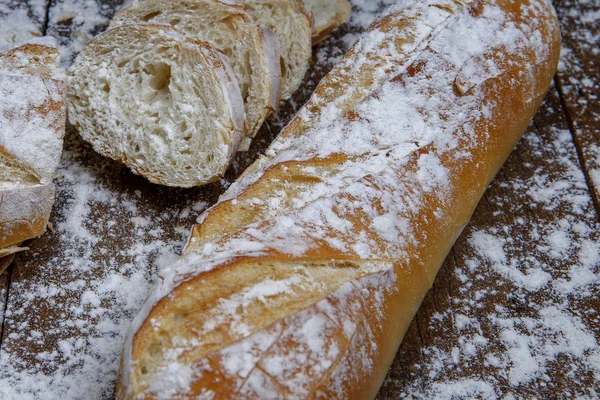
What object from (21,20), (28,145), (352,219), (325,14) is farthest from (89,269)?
(325,14)

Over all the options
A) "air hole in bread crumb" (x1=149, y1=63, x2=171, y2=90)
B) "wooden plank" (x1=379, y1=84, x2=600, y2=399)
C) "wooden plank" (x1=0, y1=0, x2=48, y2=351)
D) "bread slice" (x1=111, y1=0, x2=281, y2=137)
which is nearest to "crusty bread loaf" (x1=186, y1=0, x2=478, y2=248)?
"bread slice" (x1=111, y1=0, x2=281, y2=137)

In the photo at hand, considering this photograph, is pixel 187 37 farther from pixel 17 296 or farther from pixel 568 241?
pixel 568 241

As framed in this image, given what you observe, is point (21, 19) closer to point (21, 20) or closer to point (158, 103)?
point (21, 20)

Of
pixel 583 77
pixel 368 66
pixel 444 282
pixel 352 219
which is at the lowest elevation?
pixel 444 282

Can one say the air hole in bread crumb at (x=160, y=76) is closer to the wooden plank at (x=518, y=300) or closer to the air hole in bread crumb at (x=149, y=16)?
the air hole in bread crumb at (x=149, y=16)

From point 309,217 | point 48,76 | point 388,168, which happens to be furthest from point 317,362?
point 48,76

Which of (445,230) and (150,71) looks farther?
(150,71)
